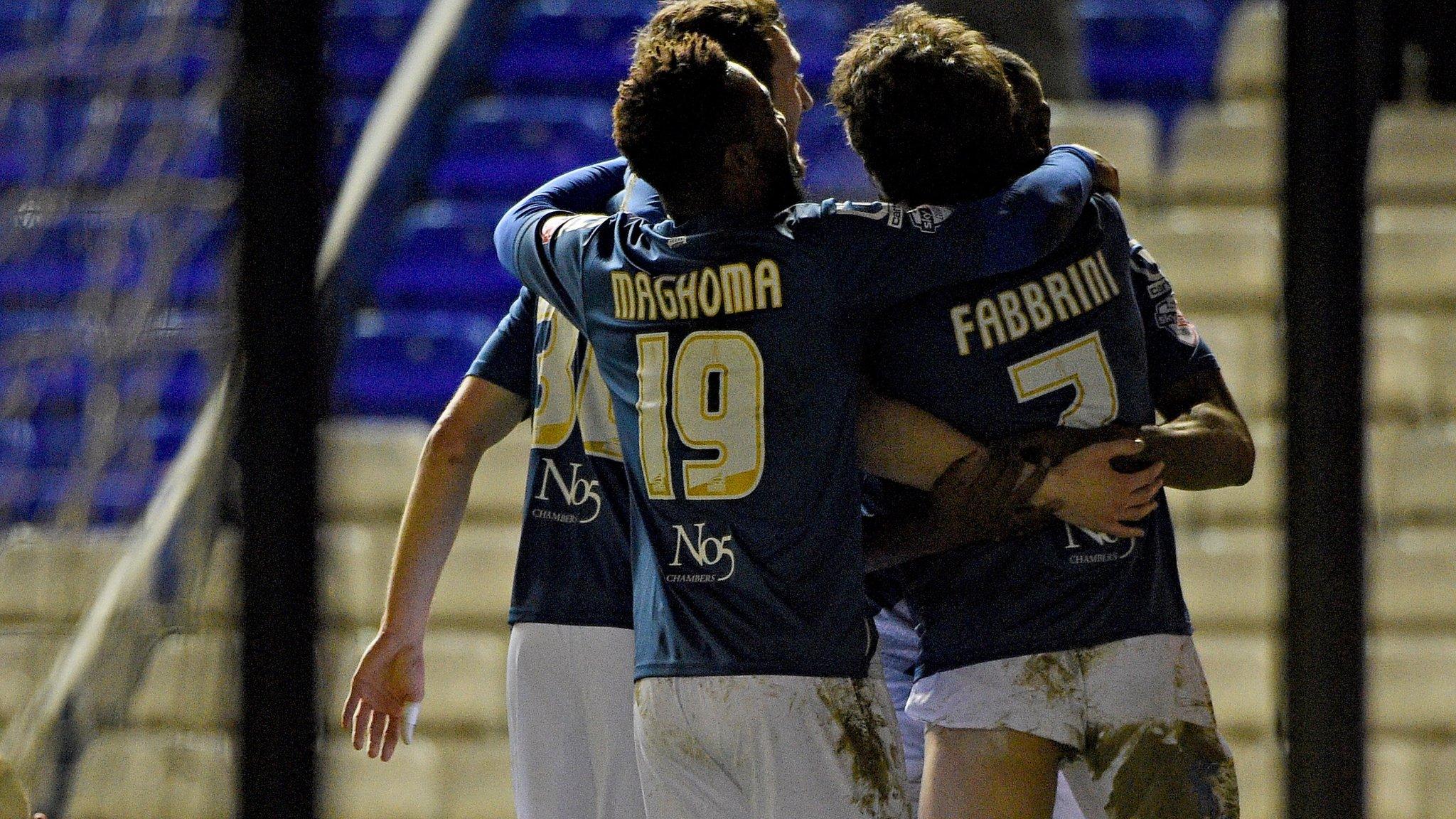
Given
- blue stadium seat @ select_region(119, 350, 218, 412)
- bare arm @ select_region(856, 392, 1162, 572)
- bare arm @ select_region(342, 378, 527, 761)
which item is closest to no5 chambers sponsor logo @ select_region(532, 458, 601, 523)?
bare arm @ select_region(342, 378, 527, 761)

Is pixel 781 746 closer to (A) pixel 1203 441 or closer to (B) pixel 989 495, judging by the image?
(B) pixel 989 495

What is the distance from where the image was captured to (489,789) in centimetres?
348

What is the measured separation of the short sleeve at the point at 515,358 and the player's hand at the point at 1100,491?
0.63 m

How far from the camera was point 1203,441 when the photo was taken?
5.40ft

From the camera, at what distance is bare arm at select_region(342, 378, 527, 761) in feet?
5.88

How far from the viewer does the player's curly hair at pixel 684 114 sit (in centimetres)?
153

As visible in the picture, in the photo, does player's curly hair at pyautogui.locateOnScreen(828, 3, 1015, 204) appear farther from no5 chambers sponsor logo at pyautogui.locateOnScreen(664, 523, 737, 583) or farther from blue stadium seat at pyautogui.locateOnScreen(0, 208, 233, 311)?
blue stadium seat at pyautogui.locateOnScreen(0, 208, 233, 311)

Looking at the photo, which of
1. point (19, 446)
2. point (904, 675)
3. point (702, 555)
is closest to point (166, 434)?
point (19, 446)

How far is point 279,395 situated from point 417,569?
0.55 metres

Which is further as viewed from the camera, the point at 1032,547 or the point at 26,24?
the point at 26,24

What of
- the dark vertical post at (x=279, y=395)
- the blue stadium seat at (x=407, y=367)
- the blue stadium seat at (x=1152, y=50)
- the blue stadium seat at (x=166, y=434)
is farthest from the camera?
the blue stadium seat at (x=1152, y=50)

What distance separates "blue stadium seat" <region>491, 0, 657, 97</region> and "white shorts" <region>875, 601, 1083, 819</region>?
9.58 ft

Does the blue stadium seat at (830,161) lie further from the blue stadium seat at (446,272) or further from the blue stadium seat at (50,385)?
the blue stadium seat at (50,385)

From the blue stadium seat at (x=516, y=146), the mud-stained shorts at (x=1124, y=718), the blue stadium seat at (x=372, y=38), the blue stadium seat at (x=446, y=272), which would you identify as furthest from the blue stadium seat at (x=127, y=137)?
the mud-stained shorts at (x=1124, y=718)
